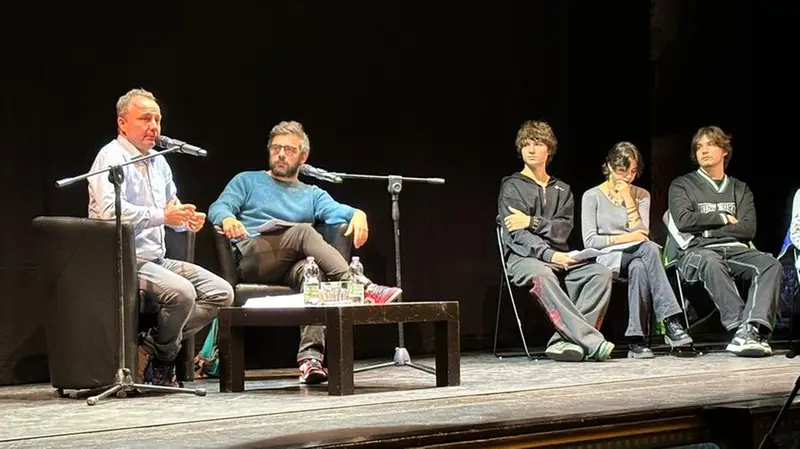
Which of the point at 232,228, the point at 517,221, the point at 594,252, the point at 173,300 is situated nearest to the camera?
the point at 173,300

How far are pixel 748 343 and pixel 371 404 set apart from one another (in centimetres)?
265

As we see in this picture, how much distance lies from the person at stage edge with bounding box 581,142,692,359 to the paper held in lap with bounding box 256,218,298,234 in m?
1.68

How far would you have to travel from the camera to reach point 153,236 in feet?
13.7

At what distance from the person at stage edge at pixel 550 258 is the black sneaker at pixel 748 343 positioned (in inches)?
26.4

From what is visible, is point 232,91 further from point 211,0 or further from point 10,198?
point 10,198

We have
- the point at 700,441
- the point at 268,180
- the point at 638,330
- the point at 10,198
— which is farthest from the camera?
the point at 638,330

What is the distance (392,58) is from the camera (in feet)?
19.0

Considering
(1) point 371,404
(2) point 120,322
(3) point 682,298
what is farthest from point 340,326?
(3) point 682,298

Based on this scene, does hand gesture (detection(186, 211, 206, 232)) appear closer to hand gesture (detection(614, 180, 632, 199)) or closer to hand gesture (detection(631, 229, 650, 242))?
hand gesture (detection(631, 229, 650, 242))

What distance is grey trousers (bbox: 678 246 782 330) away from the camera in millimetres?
5406

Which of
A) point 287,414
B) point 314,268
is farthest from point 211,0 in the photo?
point 287,414

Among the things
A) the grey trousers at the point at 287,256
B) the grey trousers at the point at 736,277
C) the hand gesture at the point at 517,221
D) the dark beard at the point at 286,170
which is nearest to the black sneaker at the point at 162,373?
the grey trousers at the point at 287,256

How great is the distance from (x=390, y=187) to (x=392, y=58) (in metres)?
1.26

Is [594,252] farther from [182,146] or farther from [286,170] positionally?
[182,146]
